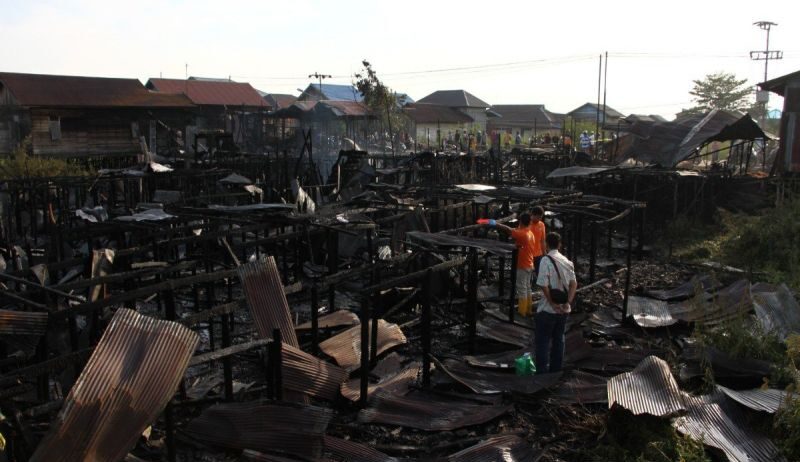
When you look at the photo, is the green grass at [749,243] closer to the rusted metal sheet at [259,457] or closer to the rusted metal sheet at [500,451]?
the rusted metal sheet at [500,451]

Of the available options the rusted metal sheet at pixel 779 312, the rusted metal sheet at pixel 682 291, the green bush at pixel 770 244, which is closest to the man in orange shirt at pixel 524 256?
the rusted metal sheet at pixel 682 291

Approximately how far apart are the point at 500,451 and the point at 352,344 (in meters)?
2.62

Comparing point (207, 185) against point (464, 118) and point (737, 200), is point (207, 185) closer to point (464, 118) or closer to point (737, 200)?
point (737, 200)

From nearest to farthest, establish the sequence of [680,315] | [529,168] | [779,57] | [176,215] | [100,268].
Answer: [100,268] → [680,315] → [176,215] → [529,168] → [779,57]

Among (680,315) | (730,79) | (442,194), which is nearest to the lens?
(680,315)

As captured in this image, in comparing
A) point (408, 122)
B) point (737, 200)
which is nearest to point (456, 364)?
point (737, 200)

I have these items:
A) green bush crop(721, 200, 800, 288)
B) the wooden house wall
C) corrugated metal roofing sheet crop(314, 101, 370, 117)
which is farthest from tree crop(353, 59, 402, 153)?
green bush crop(721, 200, 800, 288)

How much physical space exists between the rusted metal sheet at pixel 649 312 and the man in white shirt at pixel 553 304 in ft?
9.44

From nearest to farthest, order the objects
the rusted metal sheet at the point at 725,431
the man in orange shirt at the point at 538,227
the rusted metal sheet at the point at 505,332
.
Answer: the rusted metal sheet at the point at 725,431 → the rusted metal sheet at the point at 505,332 → the man in orange shirt at the point at 538,227

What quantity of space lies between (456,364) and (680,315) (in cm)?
420

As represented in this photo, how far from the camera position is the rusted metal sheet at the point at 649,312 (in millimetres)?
9477

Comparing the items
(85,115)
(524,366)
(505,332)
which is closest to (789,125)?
(505,332)

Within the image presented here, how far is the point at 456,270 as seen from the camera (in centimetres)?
1045

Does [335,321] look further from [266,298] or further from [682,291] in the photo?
[682,291]
